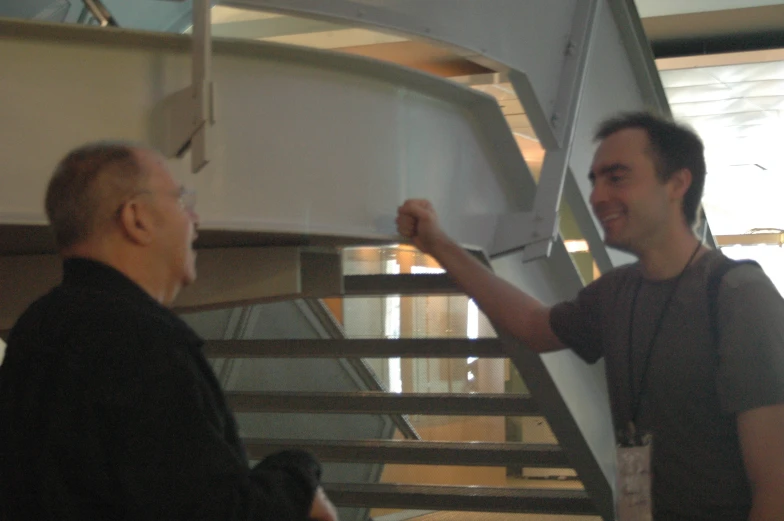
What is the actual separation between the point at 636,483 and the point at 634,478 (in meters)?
0.01

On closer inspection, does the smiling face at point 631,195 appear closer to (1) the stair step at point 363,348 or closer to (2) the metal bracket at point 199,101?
(1) the stair step at point 363,348

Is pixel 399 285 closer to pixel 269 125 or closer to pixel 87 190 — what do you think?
pixel 269 125

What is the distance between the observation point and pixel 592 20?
2.60 metres

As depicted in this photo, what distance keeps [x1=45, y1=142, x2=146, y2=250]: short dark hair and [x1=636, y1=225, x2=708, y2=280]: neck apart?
1.15m

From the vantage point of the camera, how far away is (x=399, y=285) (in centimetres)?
288

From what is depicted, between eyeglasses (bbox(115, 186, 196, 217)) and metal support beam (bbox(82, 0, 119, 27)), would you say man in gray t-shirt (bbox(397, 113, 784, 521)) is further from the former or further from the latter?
metal support beam (bbox(82, 0, 119, 27))

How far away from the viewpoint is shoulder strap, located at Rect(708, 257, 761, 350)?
1.75 meters

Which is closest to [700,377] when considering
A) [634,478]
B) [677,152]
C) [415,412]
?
[634,478]

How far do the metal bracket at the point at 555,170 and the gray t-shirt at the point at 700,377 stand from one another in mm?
457

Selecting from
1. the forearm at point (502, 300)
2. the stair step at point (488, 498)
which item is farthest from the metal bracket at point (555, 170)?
the stair step at point (488, 498)

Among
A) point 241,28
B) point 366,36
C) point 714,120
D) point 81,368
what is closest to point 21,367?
point 81,368

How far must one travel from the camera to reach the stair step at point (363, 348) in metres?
2.96

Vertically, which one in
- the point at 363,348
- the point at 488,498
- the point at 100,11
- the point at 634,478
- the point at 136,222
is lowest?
the point at 488,498

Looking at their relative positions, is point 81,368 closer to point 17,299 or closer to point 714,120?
point 17,299
